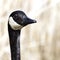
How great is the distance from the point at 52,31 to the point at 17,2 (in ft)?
0.76

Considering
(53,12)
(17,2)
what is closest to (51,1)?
(53,12)

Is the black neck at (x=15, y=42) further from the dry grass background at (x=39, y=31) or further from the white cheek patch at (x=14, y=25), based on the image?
the dry grass background at (x=39, y=31)

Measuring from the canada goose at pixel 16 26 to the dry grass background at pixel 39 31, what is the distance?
327mm

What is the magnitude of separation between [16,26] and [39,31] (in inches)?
14.0

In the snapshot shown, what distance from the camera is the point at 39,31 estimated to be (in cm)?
125

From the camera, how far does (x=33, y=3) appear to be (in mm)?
1266

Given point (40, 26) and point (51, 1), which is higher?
point (51, 1)

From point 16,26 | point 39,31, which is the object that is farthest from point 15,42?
point 39,31

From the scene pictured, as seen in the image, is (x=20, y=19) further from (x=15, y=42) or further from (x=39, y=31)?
(x=39, y=31)

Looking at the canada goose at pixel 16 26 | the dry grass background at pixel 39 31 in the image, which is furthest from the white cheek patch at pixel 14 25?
the dry grass background at pixel 39 31

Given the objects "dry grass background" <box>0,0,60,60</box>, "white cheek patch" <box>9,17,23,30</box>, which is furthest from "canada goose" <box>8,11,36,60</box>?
"dry grass background" <box>0,0,60,60</box>

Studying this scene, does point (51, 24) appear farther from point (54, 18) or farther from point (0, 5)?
point (0, 5)

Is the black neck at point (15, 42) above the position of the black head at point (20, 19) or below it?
below

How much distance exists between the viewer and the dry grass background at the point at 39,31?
122cm
